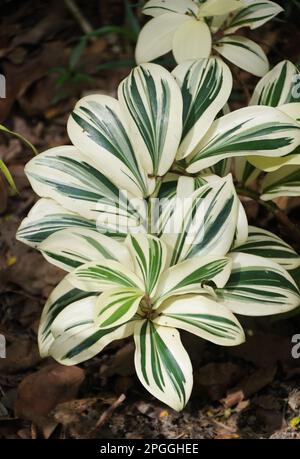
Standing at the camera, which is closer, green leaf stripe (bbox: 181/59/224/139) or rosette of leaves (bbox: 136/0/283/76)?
green leaf stripe (bbox: 181/59/224/139)

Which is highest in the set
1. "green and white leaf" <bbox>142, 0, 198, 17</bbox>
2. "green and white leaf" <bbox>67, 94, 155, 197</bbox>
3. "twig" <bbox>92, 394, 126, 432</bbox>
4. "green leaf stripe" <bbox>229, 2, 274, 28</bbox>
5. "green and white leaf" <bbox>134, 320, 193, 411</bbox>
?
"green and white leaf" <bbox>142, 0, 198, 17</bbox>

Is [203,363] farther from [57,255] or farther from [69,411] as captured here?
[57,255]

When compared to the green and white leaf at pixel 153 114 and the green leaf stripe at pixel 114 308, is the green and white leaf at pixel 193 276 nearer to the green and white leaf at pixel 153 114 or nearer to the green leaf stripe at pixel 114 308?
the green leaf stripe at pixel 114 308

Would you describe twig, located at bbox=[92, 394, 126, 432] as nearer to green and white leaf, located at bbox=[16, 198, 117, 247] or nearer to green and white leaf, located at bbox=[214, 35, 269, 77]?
green and white leaf, located at bbox=[16, 198, 117, 247]

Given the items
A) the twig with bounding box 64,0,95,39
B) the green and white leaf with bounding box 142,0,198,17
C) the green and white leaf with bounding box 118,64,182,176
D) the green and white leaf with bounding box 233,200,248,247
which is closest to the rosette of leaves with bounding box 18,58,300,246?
the green and white leaf with bounding box 118,64,182,176

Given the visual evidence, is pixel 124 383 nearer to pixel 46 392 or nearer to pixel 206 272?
pixel 46 392
